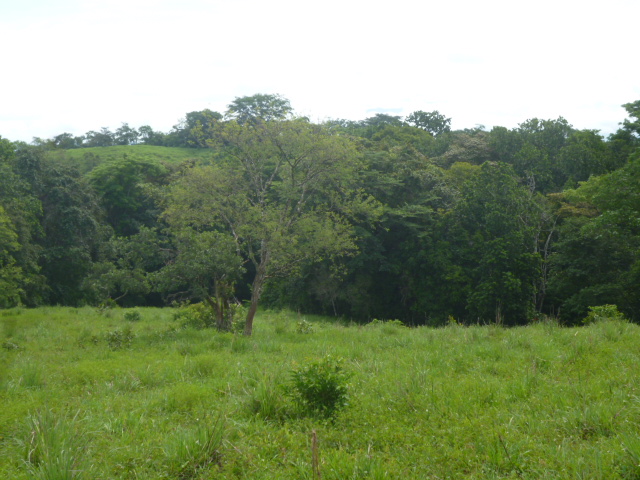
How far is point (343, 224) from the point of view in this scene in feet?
45.6

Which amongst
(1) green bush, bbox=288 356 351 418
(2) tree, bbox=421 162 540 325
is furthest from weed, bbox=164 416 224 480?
(2) tree, bbox=421 162 540 325

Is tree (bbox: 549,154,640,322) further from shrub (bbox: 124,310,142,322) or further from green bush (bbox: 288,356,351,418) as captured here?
shrub (bbox: 124,310,142,322)

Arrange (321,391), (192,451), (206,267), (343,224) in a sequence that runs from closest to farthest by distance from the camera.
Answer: (192,451), (321,391), (206,267), (343,224)

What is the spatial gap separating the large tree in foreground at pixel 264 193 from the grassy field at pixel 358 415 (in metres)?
4.38

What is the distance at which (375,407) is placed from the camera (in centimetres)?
519

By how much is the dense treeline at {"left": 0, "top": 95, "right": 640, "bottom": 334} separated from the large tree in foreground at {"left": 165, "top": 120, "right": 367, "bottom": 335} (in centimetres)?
5

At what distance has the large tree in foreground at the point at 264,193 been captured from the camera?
41.3 feet

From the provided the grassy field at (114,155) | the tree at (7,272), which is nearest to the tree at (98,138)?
the grassy field at (114,155)

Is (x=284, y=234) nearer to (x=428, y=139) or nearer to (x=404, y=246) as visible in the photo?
(x=404, y=246)

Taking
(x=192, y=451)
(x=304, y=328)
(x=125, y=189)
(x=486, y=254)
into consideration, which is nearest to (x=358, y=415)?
(x=192, y=451)

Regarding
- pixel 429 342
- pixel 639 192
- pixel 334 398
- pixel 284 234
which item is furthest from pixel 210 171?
pixel 639 192

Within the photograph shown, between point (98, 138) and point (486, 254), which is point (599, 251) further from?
point (98, 138)

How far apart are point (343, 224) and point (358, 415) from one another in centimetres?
922

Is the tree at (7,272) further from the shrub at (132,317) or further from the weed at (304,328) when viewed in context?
the weed at (304,328)
